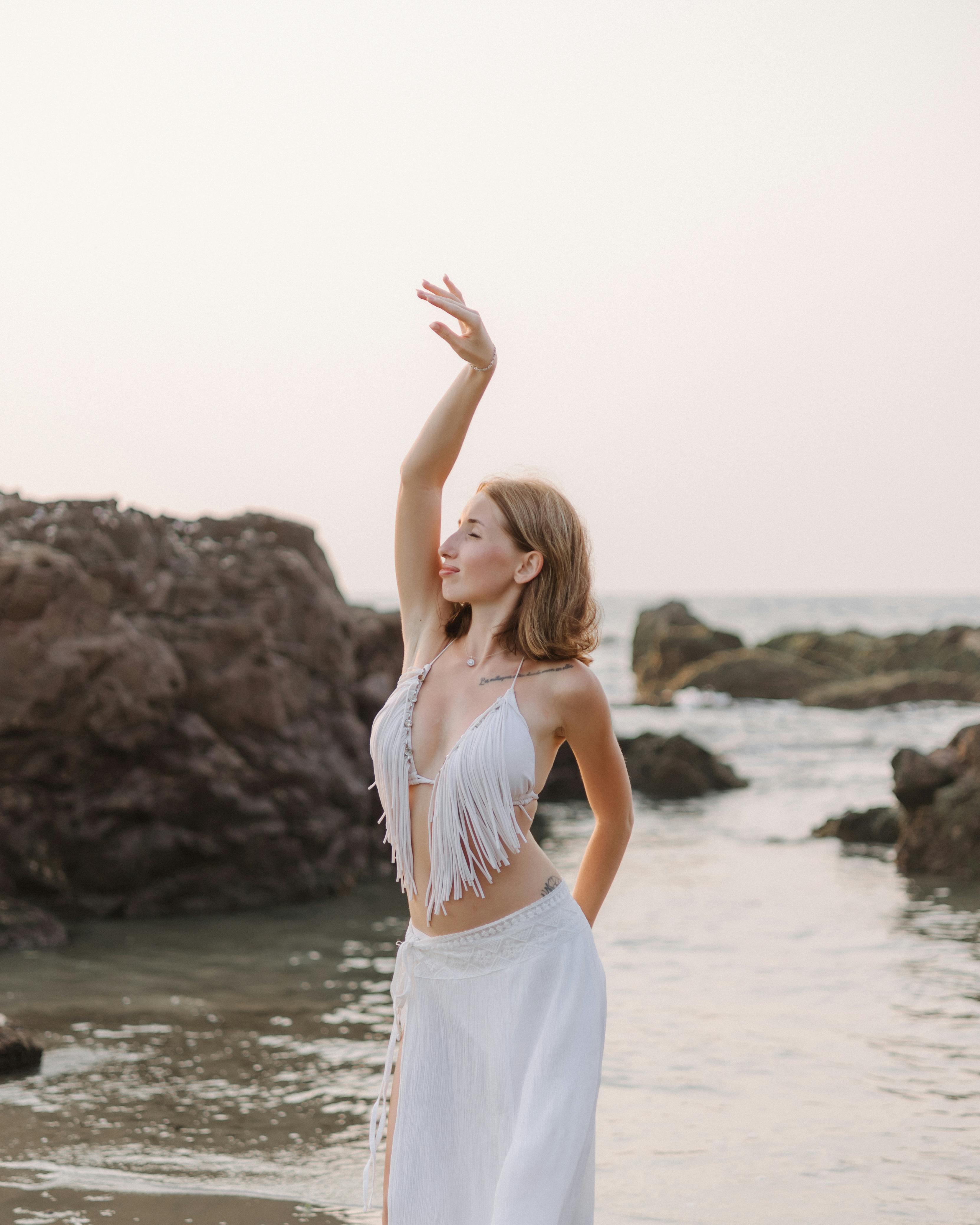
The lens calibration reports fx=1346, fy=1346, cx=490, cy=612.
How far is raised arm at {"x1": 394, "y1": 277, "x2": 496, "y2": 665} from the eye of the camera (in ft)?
11.4

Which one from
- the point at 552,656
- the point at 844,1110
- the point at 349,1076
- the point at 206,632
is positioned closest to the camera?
the point at 552,656

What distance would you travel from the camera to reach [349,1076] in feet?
20.3

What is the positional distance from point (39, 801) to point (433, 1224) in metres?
7.32

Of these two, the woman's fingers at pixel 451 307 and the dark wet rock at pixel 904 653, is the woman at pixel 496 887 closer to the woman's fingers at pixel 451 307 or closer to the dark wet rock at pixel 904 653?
the woman's fingers at pixel 451 307

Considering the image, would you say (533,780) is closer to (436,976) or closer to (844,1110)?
(436,976)

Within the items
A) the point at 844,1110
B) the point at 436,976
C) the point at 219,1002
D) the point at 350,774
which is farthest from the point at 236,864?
the point at 436,976

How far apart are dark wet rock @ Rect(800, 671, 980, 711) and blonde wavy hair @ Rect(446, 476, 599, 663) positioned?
29032 mm

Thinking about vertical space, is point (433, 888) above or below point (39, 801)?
above

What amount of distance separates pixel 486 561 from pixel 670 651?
3420 cm

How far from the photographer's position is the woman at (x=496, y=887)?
2.90 m

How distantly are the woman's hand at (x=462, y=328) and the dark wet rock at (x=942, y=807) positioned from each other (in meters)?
9.55

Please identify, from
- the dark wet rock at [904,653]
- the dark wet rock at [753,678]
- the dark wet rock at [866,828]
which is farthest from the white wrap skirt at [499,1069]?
the dark wet rock at [904,653]

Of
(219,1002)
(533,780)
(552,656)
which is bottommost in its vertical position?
(219,1002)

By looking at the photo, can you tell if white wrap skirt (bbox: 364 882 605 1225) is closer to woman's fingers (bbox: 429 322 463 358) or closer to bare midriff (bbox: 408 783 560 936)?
bare midriff (bbox: 408 783 560 936)
